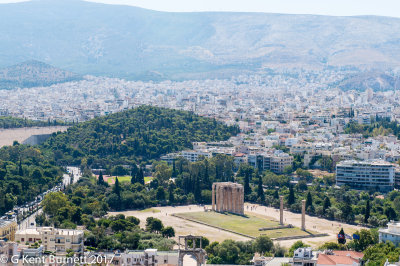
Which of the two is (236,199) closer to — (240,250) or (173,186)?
(173,186)

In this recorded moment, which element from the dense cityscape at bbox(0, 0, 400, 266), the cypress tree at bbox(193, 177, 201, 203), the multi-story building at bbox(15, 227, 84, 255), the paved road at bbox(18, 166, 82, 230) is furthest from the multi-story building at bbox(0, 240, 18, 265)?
the cypress tree at bbox(193, 177, 201, 203)

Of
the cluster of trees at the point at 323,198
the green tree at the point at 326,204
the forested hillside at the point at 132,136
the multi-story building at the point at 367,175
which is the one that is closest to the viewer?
the cluster of trees at the point at 323,198

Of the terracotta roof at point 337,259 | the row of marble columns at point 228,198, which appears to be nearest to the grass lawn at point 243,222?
the row of marble columns at point 228,198

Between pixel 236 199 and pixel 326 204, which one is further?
pixel 236 199

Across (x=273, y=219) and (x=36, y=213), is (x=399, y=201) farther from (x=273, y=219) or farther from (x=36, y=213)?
(x=36, y=213)

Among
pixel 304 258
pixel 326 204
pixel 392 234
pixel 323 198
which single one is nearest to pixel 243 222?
pixel 326 204

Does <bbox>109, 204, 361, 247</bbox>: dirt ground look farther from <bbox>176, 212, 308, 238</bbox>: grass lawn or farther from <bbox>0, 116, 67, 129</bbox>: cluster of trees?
<bbox>0, 116, 67, 129</bbox>: cluster of trees

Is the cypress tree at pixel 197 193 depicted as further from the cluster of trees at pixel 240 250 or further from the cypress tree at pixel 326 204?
the cluster of trees at pixel 240 250
